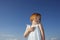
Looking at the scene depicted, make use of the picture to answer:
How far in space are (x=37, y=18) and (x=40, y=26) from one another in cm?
8

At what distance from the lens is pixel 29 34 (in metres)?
1.21

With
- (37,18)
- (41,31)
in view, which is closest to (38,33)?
(41,31)

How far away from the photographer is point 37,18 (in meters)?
1.22

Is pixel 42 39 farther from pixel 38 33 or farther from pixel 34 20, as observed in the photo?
pixel 34 20

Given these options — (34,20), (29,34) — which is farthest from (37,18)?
(29,34)

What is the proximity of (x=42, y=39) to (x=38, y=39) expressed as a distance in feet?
0.10

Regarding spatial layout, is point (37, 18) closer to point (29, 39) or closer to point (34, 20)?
point (34, 20)

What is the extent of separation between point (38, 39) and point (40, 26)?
0.10 metres

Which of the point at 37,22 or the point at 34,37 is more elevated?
the point at 37,22

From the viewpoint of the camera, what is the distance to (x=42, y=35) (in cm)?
116

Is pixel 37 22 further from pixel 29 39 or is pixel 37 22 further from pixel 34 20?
pixel 29 39

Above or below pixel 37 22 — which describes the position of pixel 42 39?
below

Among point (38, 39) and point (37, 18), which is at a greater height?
point (37, 18)

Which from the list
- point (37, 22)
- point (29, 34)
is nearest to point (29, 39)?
point (29, 34)
